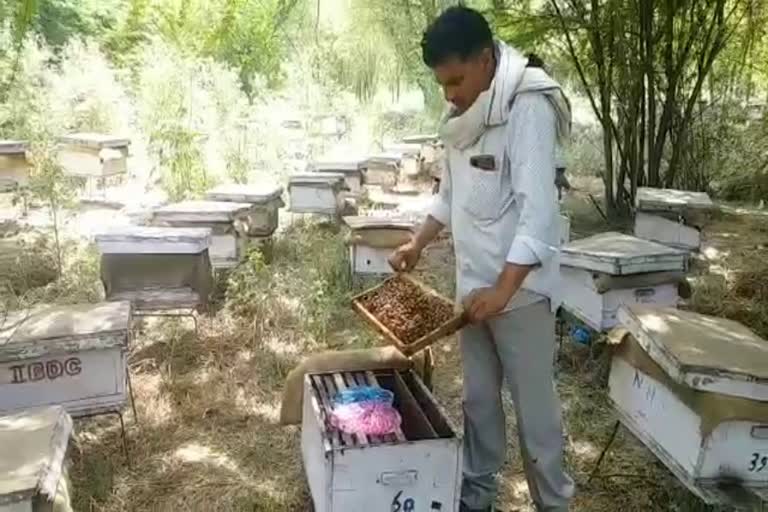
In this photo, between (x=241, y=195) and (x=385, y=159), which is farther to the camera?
(x=385, y=159)

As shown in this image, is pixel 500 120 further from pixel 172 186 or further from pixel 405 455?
pixel 172 186

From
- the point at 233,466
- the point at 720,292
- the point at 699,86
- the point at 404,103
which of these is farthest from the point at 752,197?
the point at 404,103

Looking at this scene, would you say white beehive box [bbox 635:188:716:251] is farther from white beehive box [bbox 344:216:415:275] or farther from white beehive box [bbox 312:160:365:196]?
white beehive box [bbox 312:160:365:196]

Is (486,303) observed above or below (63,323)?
above

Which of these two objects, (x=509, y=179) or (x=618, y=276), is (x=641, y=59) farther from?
(x=509, y=179)

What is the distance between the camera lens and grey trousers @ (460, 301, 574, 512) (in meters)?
1.98

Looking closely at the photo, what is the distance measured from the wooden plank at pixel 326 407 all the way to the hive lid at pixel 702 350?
0.87 meters

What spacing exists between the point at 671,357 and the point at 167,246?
221cm

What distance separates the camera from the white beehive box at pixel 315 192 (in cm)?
531

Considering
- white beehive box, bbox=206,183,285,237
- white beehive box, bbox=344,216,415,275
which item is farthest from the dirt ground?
white beehive box, bbox=206,183,285,237

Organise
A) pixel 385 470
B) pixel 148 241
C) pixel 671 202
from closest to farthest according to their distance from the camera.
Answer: pixel 385 470, pixel 148 241, pixel 671 202

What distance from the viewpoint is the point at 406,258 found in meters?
2.35

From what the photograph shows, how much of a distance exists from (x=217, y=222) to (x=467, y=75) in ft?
7.42

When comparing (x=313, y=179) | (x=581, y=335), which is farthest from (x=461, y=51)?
(x=313, y=179)
